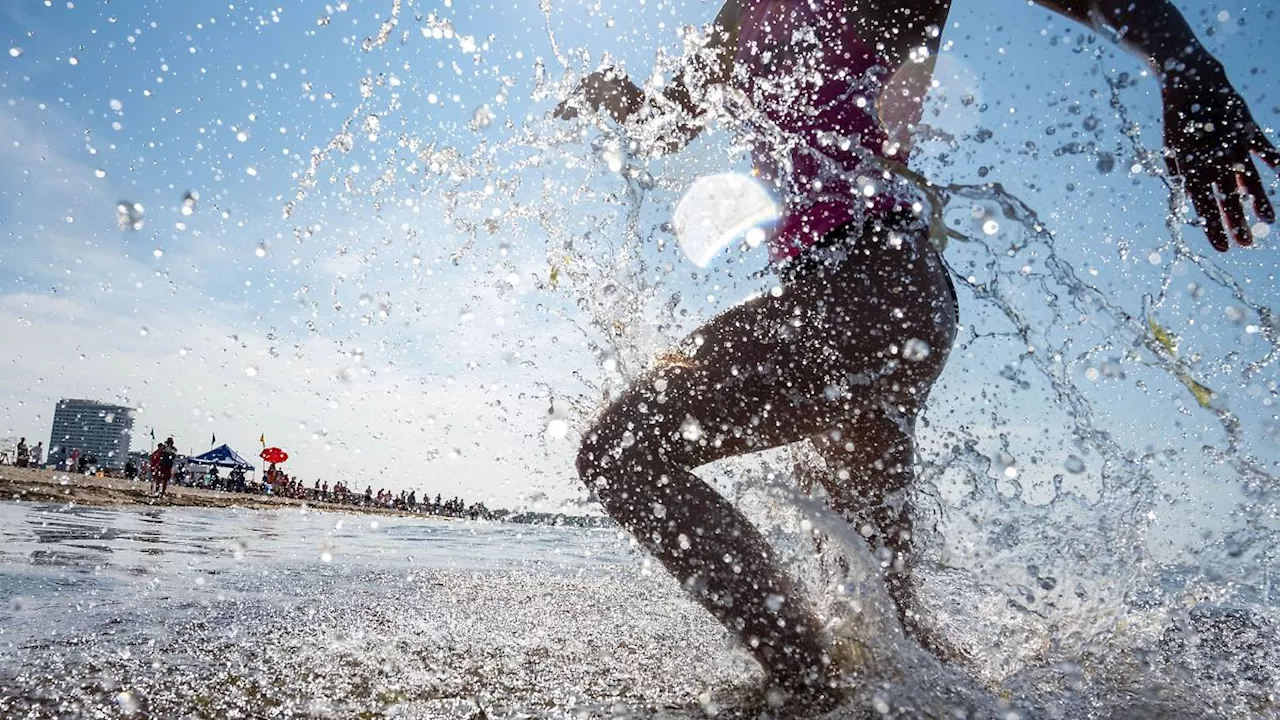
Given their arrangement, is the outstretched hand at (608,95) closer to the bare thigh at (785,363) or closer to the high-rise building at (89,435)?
the bare thigh at (785,363)

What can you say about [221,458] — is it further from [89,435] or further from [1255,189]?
[89,435]

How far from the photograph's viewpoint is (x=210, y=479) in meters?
37.1

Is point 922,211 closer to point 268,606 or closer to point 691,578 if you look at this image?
point 691,578

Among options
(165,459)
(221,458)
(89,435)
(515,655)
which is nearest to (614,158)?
(515,655)

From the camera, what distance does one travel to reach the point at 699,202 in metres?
2.35

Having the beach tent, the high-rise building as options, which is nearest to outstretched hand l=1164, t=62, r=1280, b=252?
the beach tent

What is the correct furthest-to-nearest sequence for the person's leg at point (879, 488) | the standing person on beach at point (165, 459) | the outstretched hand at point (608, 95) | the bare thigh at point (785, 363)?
the standing person on beach at point (165, 459), the outstretched hand at point (608, 95), the person's leg at point (879, 488), the bare thigh at point (785, 363)

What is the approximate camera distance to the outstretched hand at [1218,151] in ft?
5.57

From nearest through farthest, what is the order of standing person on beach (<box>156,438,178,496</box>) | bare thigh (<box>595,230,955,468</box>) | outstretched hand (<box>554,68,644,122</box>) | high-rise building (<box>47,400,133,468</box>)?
bare thigh (<box>595,230,955,468</box>), outstretched hand (<box>554,68,644,122</box>), standing person on beach (<box>156,438,178,496</box>), high-rise building (<box>47,400,133,468</box>)

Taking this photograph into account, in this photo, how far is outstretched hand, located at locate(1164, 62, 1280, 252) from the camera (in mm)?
1698

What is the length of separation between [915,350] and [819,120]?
24.1 inches

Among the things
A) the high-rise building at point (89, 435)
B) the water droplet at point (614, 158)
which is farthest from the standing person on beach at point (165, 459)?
the high-rise building at point (89, 435)

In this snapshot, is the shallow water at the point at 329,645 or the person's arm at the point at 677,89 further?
the person's arm at the point at 677,89

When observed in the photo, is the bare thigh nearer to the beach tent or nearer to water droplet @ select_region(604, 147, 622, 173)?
water droplet @ select_region(604, 147, 622, 173)
